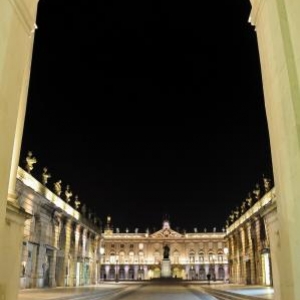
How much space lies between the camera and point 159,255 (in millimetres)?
153625

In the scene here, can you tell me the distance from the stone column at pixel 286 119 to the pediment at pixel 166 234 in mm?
150521

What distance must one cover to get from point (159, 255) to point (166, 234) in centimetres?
879

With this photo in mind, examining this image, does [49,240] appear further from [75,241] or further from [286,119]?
[286,119]

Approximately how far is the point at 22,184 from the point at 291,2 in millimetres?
34921

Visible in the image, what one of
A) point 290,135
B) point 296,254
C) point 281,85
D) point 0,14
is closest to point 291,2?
point 281,85

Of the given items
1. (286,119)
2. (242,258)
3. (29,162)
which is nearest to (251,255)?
(242,258)

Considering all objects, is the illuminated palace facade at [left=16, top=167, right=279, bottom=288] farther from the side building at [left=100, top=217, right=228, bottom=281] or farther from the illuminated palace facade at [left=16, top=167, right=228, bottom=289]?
the side building at [left=100, top=217, right=228, bottom=281]

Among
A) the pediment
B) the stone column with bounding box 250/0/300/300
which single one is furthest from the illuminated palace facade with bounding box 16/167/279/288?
the pediment

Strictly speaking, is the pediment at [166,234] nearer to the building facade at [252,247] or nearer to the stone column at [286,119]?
the building facade at [252,247]

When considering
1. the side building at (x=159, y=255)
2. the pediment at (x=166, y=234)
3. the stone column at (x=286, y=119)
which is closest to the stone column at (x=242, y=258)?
the stone column at (x=286, y=119)

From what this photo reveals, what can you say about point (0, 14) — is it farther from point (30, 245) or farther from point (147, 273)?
point (147, 273)

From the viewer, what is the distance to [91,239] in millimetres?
75875

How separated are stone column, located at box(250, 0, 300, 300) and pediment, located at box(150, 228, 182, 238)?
151 metres

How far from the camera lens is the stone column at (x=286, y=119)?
7.33 m
